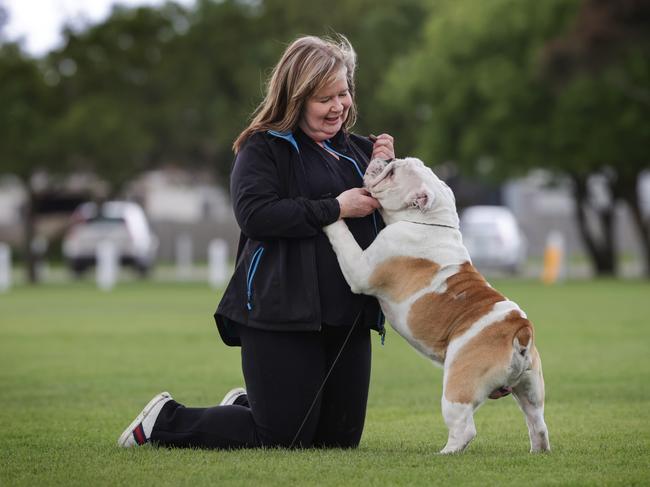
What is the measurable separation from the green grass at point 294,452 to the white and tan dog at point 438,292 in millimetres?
371

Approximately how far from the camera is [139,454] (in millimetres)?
6418

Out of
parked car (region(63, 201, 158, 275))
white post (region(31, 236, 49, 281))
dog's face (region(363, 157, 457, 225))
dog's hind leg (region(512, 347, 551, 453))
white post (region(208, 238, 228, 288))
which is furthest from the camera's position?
parked car (region(63, 201, 158, 275))

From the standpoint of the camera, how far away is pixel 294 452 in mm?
6406

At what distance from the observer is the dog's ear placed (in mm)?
6207

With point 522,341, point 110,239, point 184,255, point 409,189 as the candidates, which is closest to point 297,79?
point 409,189

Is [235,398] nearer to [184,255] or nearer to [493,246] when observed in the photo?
[493,246]

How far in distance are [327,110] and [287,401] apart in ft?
5.16

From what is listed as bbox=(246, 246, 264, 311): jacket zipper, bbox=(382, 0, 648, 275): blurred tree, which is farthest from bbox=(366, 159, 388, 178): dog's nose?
bbox=(382, 0, 648, 275): blurred tree

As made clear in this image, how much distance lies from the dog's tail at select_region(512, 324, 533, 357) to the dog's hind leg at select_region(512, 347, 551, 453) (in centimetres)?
8

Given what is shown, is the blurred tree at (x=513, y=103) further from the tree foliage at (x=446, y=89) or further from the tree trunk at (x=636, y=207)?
the tree trunk at (x=636, y=207)

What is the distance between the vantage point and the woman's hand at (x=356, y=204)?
21.0 feet

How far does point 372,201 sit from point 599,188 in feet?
181

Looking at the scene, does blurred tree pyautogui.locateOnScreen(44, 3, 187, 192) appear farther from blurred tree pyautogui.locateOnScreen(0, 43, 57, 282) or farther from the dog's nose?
the dog's nose

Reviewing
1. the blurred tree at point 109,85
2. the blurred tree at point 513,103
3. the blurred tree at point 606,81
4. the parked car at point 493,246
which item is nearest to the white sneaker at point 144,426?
the blurred tree at point 606,81
